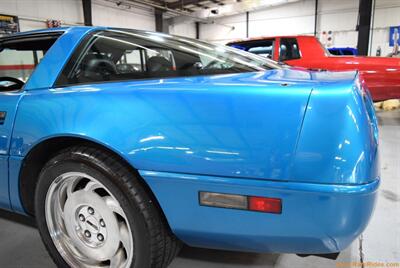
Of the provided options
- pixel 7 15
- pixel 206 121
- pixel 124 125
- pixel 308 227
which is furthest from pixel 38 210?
pixel 7 15

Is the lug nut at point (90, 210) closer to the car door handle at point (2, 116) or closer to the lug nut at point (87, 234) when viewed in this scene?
the lug nut at point (87, 234)

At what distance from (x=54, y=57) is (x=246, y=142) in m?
1.03

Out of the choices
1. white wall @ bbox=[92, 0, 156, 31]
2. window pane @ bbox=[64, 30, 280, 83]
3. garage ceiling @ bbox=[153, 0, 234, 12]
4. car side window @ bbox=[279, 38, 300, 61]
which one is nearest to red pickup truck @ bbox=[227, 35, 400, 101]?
car side window @ bbox=[279, 38, 300, 61]

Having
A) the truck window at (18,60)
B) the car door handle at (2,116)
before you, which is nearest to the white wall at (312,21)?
the truck window at (18,60)

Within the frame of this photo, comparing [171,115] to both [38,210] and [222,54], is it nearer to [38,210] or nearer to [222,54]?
[222,54]

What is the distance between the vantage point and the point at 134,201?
1.12 metres

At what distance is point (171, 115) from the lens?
1.05 metres

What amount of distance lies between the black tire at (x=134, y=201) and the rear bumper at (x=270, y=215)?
0.22 ft

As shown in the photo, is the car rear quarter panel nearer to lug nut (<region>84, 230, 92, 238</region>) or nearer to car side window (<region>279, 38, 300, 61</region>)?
lug nut (<region>84, 230, 92, 238</region>)

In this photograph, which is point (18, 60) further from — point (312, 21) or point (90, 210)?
point (312, 21)

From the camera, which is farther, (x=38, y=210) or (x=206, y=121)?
(x=38, y=210)

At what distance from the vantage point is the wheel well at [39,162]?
1169 millimetres

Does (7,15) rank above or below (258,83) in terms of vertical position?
above

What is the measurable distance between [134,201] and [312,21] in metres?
15.9
